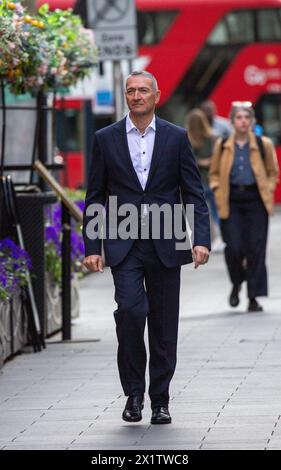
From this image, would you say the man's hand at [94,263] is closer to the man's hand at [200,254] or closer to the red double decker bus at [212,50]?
the man's hand at [200,254]

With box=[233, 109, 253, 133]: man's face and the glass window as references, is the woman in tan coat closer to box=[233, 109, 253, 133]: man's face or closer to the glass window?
box=[233, 109, 253, 133]: man's face

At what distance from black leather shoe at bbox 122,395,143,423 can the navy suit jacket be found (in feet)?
2.18

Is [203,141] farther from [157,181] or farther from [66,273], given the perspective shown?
A: [157,181]

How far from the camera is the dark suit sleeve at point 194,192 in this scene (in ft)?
24.4

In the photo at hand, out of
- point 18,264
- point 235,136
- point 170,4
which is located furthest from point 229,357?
point 170,4

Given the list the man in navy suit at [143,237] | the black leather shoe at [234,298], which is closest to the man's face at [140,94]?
the man in navy suit at [143,237]

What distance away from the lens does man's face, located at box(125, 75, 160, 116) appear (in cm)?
732

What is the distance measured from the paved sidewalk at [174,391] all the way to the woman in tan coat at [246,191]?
447mm

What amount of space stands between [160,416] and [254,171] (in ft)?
18.4

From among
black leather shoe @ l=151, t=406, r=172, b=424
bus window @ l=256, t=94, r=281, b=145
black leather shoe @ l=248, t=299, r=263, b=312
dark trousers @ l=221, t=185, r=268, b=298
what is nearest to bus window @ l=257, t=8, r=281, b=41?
bus window @ l=256, t=94, r=281, b=145

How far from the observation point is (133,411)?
24.4 feet

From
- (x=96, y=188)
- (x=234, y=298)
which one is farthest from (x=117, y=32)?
(x=96, y=188)
